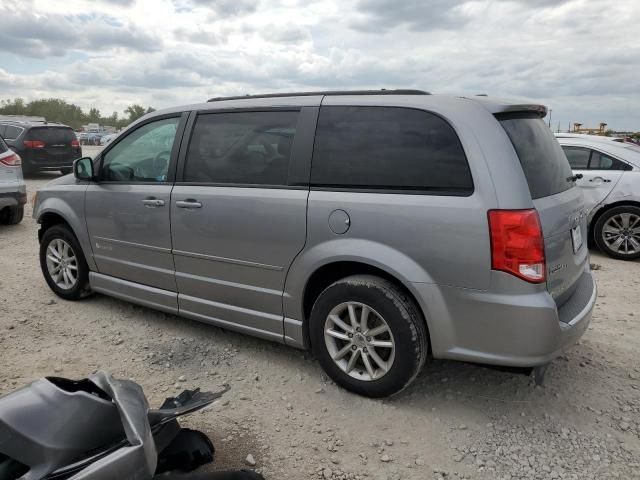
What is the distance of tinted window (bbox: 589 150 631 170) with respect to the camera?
7.18 metres

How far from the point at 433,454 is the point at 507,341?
2.31 feet

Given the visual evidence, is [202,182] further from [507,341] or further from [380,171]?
[507,341]

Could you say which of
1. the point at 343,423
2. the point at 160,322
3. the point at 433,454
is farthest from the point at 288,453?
the point at 160,322

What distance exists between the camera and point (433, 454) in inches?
109

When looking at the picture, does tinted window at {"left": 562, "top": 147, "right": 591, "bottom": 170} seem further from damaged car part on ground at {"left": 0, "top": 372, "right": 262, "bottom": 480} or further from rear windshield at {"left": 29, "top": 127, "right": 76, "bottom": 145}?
rear windshield at {"left": 29, "top": 127, "right": 76, "bottom": 145}

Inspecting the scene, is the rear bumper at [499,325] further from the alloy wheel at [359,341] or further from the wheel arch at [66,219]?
the wheel arch at [66,219]

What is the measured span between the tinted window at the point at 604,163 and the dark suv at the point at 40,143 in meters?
13.2

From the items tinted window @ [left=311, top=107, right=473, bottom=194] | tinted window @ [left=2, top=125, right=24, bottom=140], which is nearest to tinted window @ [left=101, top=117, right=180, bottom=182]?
tinted window @ [left=311, top=107, right=473, bottom=194]

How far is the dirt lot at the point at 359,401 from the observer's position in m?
2.72

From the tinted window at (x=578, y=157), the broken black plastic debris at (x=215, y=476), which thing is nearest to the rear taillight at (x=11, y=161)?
the broken black plastic debris at (x=215, y=476)

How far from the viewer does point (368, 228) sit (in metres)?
3.03

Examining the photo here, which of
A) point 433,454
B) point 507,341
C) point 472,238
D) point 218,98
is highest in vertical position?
point 218,98

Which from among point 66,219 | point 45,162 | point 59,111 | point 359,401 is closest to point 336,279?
point 359,401

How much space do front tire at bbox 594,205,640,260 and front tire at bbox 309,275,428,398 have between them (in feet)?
→ 17.3
